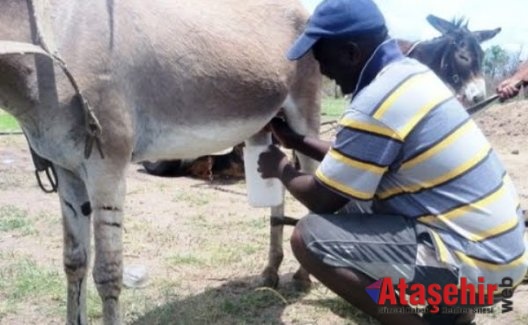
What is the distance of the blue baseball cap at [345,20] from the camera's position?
8.20 ft

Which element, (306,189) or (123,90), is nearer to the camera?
(306,189)

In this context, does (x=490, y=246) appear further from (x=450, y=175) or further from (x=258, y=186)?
(x=258, y=186)

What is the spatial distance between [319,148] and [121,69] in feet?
3.47

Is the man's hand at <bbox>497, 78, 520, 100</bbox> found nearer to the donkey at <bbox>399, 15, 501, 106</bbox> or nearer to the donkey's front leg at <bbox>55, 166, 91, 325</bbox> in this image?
the donkey at <bbox>399, 15, 501, 106</bbox>

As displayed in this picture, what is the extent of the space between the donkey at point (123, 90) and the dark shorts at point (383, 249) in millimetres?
1122

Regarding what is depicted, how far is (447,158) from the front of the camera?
2484 millimetres

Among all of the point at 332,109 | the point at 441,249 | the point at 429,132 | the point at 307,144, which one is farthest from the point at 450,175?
the point at 332,109

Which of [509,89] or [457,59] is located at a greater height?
[509,89]

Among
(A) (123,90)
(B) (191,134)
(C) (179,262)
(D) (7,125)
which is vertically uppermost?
(A) (123,90)

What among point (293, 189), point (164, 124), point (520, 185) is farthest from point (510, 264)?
point (520, 185)

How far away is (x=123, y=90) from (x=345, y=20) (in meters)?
1.22

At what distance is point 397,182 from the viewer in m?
2.59

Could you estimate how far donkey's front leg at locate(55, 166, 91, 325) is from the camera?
3434mm

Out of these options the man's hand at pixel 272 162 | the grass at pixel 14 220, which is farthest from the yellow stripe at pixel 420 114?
the grass at pixel 14 220
